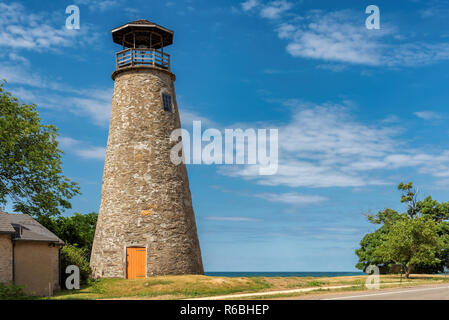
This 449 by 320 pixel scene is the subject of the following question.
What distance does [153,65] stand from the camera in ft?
123

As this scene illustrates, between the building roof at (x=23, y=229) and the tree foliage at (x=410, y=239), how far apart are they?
93.5 feet

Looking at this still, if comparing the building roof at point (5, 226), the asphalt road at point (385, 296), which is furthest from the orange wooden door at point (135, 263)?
the asphalt road at point (385, 296)

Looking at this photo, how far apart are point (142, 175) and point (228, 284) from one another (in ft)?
35.8

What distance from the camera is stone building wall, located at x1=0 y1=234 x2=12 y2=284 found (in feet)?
87.8

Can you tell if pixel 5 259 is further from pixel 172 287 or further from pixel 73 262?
pixel 172 287

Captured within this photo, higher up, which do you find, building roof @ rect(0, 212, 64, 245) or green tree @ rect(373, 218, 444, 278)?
building roof @ rect(0, 212, 64, 245)

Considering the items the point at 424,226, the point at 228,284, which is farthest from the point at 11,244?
the point at 424,226

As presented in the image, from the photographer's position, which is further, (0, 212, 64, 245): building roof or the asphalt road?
(0, 212, 64, 245): building roof

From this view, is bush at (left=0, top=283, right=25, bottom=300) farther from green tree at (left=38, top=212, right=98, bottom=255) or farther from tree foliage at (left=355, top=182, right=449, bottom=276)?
tree foliage at (left=355, top=182, right=449, bottom=276)

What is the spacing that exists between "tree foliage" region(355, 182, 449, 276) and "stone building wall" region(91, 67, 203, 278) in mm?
18204

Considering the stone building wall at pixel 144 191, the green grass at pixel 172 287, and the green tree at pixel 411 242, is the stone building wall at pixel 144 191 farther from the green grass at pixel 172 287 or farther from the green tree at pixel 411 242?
the green tree at pixel 411 242

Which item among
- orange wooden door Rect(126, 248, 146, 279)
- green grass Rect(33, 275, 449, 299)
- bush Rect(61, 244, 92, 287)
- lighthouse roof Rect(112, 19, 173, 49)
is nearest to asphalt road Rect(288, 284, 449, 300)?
green grass Rect(33, 275, 449, 299)

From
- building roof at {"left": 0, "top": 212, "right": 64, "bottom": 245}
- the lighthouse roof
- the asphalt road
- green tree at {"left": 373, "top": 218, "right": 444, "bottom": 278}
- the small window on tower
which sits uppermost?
the lighthouse roof
